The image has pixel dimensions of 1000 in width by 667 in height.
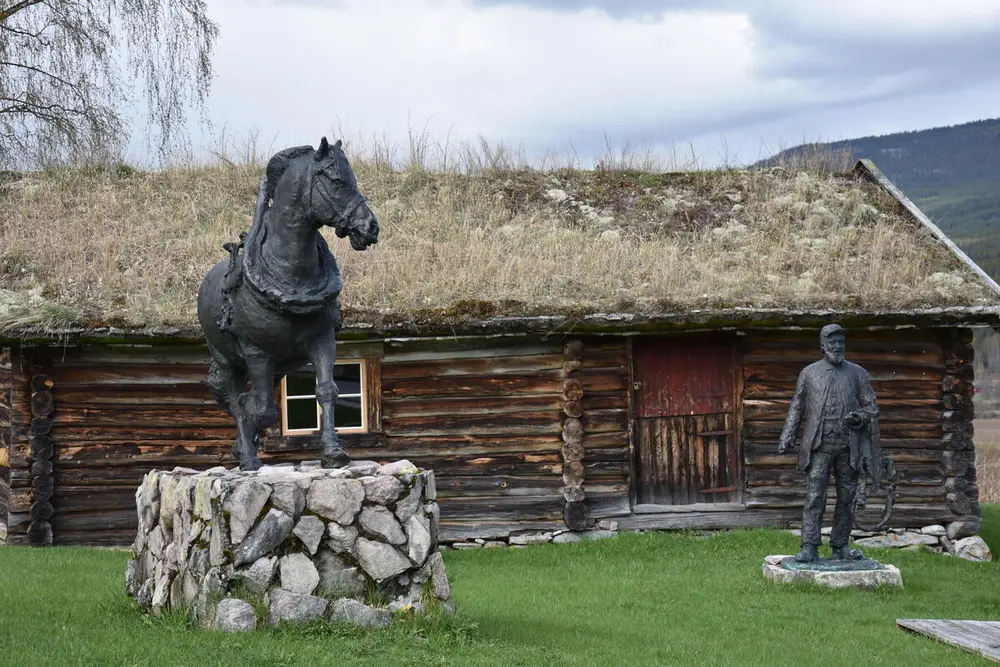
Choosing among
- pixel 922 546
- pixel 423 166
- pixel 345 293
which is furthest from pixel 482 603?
pixel 423 166

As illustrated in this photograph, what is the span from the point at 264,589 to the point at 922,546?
9.33 meters

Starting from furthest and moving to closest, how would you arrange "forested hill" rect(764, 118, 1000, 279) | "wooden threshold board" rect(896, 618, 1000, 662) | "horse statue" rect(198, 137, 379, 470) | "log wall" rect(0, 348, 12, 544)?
"forested hill" rect(764, 118, 1000, 279)
"log wall" rect(0, 348, 12, 544)
"wooden threshold board" rect(896, 618, 1000, 662)
"horse statue" rect(198, 137, 379, 470)

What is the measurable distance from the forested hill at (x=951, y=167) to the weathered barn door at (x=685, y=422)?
99.8 meters

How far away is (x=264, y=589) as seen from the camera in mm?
6473

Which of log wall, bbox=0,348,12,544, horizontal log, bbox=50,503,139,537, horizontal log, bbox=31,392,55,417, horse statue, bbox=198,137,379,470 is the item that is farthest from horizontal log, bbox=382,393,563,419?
horse statue, bbox=198,137,379,470

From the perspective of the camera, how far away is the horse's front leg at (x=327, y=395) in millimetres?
6773

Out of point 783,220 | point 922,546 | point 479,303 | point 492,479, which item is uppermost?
point 783,220

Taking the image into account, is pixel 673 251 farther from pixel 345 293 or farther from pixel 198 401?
pixel 198 401

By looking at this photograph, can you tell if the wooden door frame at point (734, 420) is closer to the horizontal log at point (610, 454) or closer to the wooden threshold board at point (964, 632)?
the horizontal log at point (610, 454)

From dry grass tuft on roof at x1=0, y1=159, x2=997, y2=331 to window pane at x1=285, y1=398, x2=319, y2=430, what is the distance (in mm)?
1386

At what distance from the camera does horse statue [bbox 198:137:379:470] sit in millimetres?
6383

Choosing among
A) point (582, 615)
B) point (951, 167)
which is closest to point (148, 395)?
point (582, 615)

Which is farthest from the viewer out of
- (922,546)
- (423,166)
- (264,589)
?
(423,166)

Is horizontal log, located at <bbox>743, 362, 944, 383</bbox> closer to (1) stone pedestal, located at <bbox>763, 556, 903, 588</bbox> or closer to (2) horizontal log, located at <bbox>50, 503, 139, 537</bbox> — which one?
(1) stone pedestal, located at <bbox>763, 556, 903, 588</bbox>
